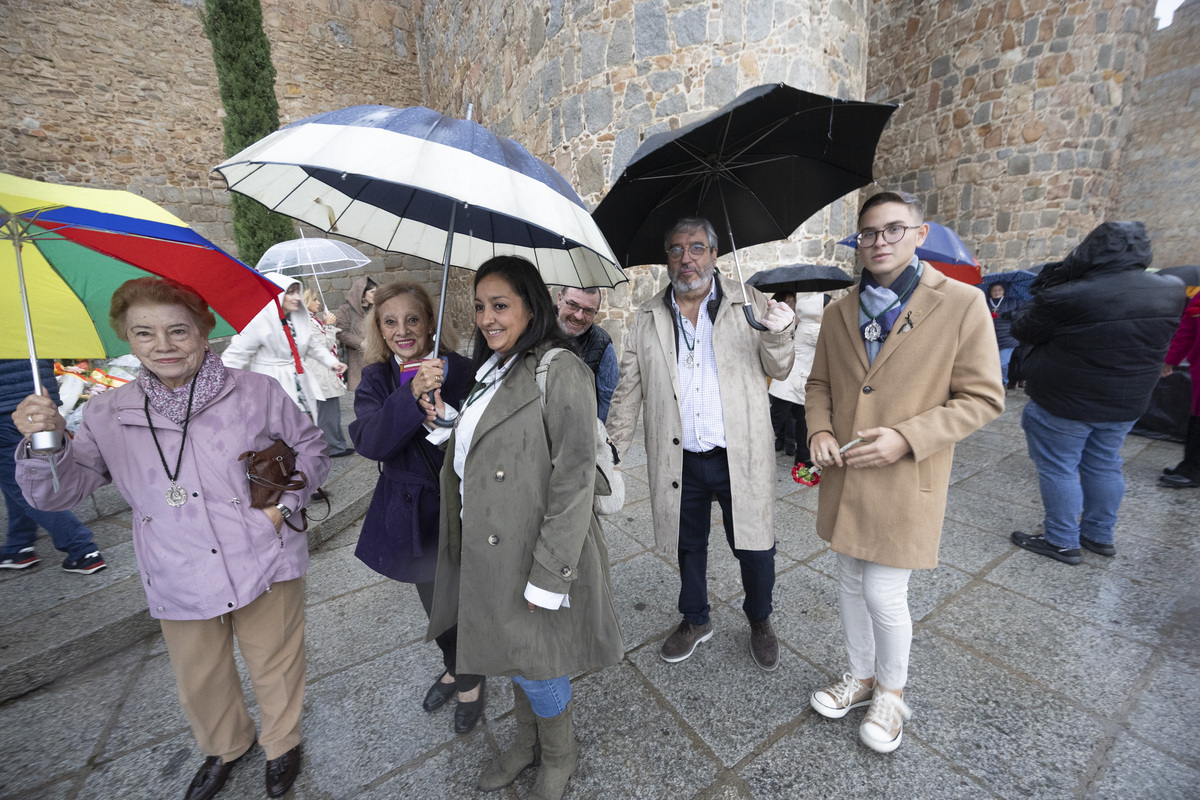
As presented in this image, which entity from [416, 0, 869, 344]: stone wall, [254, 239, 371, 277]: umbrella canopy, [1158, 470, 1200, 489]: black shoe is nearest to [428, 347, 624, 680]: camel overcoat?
[254, 239, 371, 277]: umbrella canopy

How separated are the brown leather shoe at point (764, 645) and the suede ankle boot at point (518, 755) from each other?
1126 mm

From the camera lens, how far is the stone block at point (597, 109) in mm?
6027

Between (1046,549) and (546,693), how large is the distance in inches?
137

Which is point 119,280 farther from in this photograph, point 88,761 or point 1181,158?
point 1181,158

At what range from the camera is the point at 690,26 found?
5.41 meters

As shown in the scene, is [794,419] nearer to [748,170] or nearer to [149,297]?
[748,170]

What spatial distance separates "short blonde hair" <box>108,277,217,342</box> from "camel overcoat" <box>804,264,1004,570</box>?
7.78 feet

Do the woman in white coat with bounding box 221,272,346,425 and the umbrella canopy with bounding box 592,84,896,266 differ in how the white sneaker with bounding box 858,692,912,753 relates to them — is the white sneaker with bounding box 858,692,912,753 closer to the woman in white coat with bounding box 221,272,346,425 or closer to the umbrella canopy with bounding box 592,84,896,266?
the umbrella canopy with bounding box 592,84,896,266

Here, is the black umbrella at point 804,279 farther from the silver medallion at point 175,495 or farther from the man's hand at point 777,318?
the silver medallion at point 175,495

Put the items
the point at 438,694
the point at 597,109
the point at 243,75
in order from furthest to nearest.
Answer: the point at 243,75
the point at 597,109
the point at 438,694

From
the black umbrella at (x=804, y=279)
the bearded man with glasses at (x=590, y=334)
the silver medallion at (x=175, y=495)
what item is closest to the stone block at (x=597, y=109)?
the black umbrella at (x=804, y=279)

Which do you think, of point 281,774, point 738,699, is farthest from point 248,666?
point 738,699

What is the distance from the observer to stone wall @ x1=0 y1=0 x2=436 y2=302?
352 inches

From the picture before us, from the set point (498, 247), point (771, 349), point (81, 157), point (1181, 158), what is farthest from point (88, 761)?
point (1181, 158)
